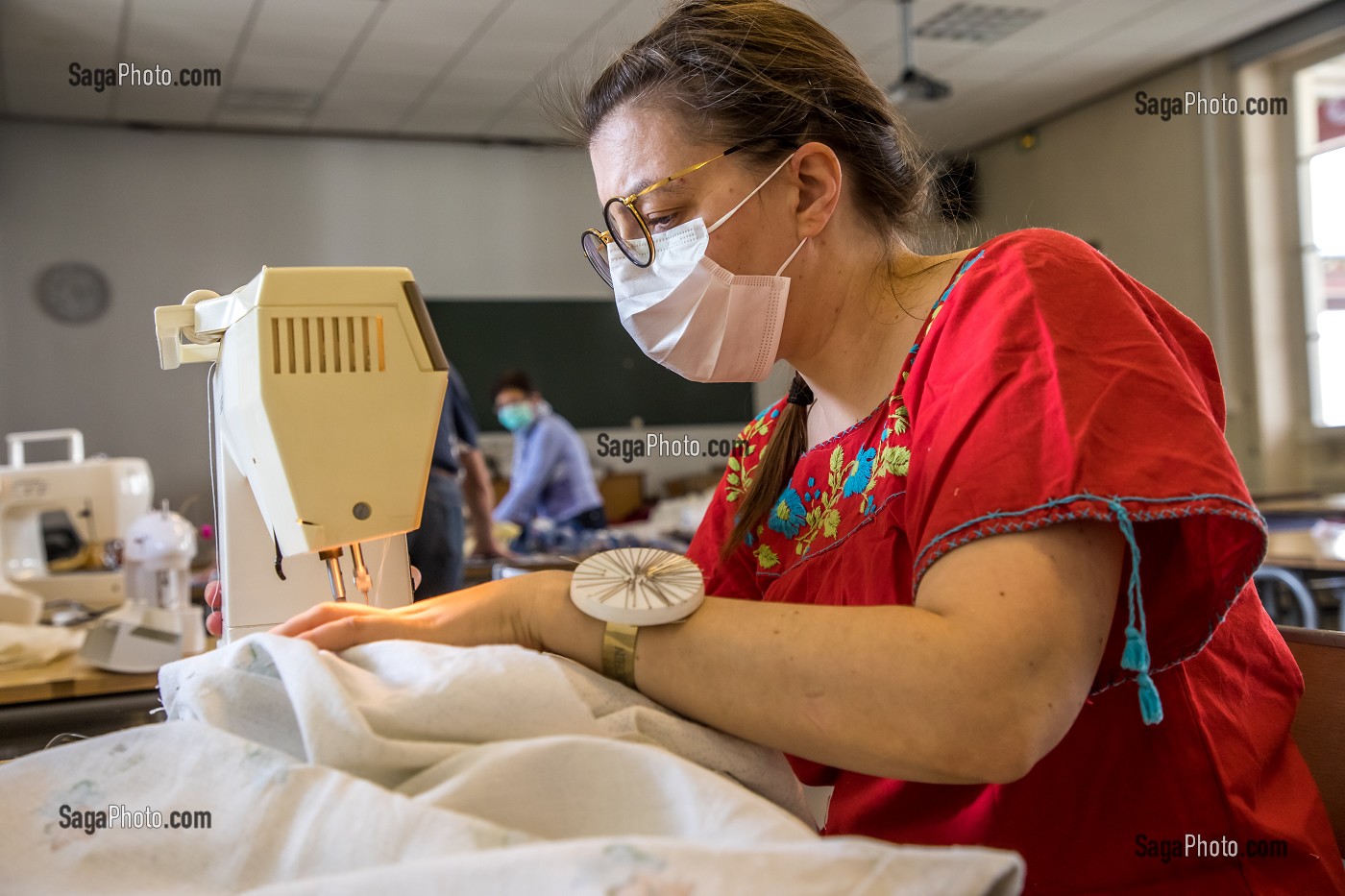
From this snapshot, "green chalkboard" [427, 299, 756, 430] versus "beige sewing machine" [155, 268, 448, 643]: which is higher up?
"green chalkboard" [427, 299, 756, 430]

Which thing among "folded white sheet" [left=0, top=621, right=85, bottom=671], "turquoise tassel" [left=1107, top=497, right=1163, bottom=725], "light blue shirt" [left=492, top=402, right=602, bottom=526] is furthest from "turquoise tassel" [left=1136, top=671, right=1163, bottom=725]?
"light blue shirt" [left=492, top=402, right=602, bottom=526]

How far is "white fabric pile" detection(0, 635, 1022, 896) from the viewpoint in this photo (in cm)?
54

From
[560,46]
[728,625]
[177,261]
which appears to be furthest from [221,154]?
[728,625]

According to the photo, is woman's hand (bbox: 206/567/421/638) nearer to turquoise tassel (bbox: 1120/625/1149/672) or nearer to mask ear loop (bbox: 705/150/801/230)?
mask ear loop (bbox: 705/150/801/230)

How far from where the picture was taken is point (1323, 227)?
5855mm

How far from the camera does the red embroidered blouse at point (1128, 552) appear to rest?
29.8 inches

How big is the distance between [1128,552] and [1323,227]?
6.09 metres

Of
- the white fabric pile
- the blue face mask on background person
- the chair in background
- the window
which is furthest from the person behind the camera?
the window

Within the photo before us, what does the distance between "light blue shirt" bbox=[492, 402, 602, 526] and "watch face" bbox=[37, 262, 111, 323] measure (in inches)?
Answer: 122

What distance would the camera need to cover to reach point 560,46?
5605mm

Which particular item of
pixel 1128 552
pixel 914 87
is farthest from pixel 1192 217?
pixel 1128 552

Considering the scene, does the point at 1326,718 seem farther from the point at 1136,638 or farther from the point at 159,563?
the point at 159,563

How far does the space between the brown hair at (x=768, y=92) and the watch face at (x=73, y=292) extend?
6207 millimetres

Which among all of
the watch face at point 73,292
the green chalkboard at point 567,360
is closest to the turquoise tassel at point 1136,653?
the green chalkboard at point 567,360
